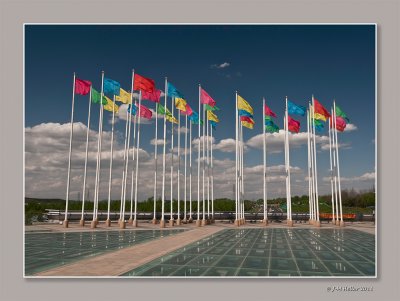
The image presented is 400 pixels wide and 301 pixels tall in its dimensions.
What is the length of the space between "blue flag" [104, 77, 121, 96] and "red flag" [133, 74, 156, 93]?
265 centimetres

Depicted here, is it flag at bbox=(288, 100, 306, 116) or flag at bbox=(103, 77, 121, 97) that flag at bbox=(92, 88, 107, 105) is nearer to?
flag at bbox=(103, 77, 121, 97)

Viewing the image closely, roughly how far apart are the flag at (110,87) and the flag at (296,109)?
16.4 meters

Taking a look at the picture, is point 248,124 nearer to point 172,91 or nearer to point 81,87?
point 172,91

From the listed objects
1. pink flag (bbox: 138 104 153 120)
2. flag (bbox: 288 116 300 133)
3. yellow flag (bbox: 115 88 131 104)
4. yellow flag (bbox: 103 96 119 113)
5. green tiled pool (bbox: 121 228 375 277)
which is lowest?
green tiled pool (bbox: 121 228 375 277)

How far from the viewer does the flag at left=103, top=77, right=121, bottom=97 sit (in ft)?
99.4

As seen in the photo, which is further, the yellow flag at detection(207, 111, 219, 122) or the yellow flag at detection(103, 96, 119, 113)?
the yellow flag at detection(207, 111, 219, 122)

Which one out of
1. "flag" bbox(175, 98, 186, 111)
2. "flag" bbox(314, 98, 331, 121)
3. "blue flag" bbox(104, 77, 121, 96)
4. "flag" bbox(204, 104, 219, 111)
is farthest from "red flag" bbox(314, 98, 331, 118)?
"blue flag" bbox(104, 77, 121, 96)

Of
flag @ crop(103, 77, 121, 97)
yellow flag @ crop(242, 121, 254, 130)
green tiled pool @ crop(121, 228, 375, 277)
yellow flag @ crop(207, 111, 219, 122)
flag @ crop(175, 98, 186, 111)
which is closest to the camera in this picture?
green tiled pool @ crop(121, 228, 375, 277)

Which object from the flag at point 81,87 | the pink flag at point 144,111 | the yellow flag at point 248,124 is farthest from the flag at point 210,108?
the flag at point 81,87

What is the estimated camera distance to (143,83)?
93.6 feet

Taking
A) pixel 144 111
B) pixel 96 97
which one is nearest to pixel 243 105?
pixel 144 111

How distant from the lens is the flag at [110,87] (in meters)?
30.3
